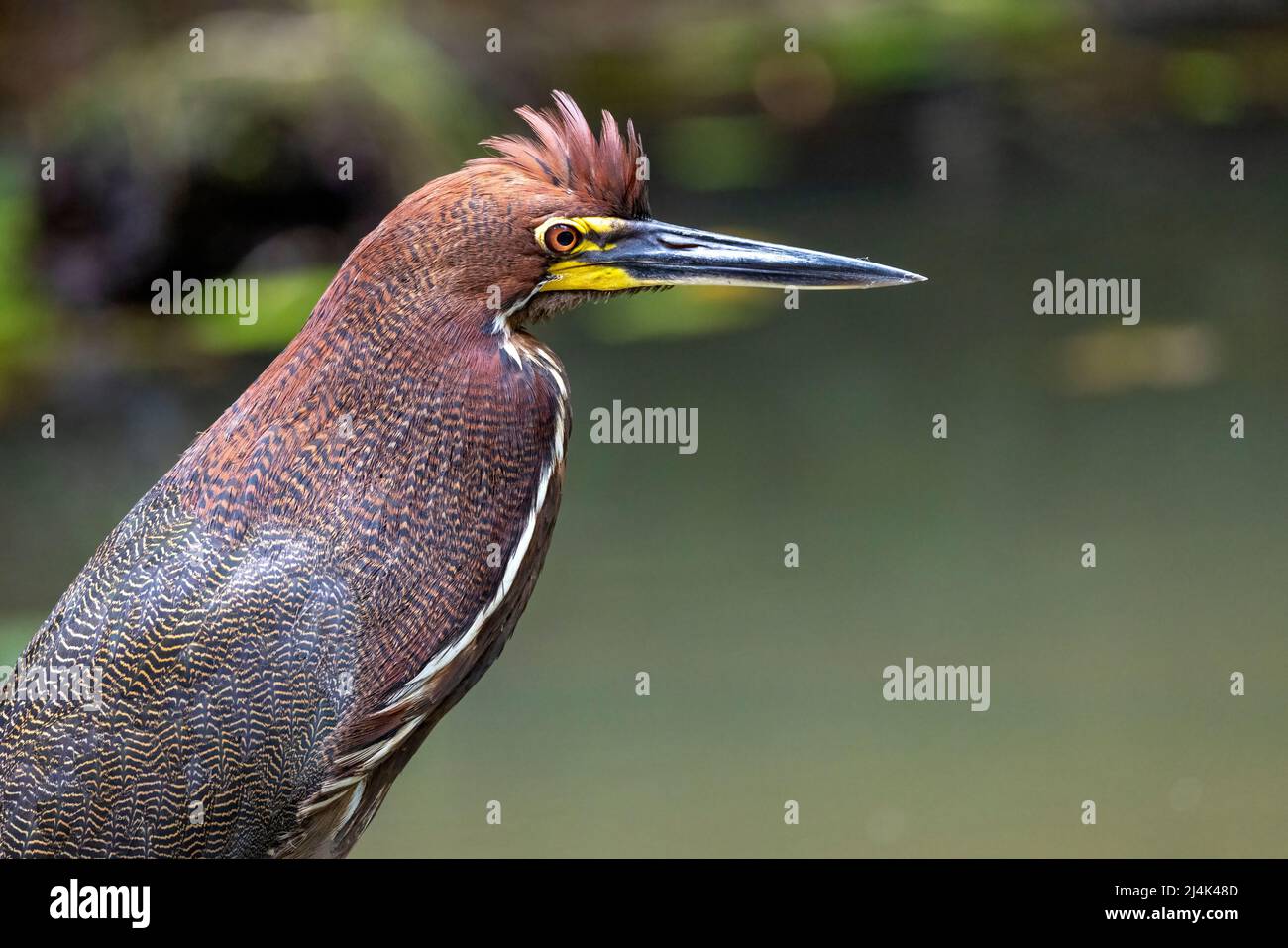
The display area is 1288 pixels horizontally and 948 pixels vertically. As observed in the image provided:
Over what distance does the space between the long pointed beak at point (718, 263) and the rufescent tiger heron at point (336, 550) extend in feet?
0.31

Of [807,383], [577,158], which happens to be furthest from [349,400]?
[807,383]

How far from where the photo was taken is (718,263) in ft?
13.8

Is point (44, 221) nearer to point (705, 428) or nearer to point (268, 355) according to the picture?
point (268, 355)

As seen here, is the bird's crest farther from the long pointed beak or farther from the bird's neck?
the bird's neck

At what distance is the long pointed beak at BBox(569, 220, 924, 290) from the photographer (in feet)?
13.8

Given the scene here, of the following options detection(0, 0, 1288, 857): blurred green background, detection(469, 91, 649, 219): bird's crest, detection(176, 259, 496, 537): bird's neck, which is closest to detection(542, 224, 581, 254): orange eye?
detection(469, 91, 649, 219): bird's crest

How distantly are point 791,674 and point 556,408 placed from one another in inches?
187

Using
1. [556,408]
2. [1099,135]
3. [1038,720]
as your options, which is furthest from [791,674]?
[1099,135]

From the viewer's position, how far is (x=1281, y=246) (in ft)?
44.8

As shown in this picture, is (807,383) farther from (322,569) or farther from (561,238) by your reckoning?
(322,569)

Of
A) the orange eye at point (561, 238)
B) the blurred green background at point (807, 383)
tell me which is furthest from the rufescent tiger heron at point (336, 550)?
the blurred green background at point (807, 383)

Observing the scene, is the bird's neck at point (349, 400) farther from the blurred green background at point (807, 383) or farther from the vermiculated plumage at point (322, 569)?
the blurred green background at point (807, 383)

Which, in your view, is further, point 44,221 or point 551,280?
point 44,221

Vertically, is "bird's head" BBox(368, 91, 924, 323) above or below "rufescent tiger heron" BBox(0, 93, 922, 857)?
above
